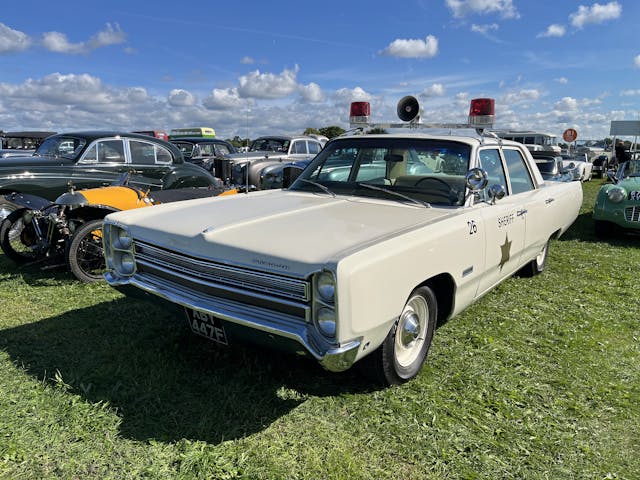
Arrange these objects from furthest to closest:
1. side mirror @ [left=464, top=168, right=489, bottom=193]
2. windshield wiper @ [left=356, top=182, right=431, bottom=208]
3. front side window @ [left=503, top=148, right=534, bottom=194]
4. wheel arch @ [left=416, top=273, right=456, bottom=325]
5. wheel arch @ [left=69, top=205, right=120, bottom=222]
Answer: wheel arch @ [left=69, top=205, right=120, bottom=222] → front side window @ [left=503, top=148, right=534, bottom=194] → windshield wiper @ [left=356, top=182, right=431, bottom=208] → side mirror @ [left=464, top=168, right=489, bottom=193] → wheel arch @ [left=416, top=273, right=456, bottom=325]

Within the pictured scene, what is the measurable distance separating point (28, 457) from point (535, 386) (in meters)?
3.01

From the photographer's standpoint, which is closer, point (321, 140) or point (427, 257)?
point (427, 257)

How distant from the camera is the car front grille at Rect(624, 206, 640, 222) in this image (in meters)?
7.45

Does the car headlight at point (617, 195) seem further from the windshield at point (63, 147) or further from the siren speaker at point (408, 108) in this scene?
the windshield at point (63, 147)

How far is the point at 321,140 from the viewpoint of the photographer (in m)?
15.0

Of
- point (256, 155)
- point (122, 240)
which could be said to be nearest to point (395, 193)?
point (122, 240)

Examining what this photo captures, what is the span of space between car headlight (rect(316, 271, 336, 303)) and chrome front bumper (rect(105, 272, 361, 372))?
208 mm

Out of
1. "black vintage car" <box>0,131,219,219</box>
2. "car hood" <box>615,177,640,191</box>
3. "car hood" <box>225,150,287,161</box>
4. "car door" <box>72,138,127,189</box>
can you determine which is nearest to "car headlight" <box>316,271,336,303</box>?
"black vintage car" <box>0,131,219,219</box>

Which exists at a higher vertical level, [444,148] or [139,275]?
[444,148]

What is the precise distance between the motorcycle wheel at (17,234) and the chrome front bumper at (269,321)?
344cm

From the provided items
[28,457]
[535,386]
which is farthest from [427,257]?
[28,457]

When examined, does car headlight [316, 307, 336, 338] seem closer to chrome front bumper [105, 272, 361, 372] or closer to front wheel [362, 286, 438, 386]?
chrome front bumper [105, 272, 361, 372]

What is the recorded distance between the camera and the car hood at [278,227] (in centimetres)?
253

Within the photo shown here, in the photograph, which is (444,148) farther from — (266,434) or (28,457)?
(28,457)
